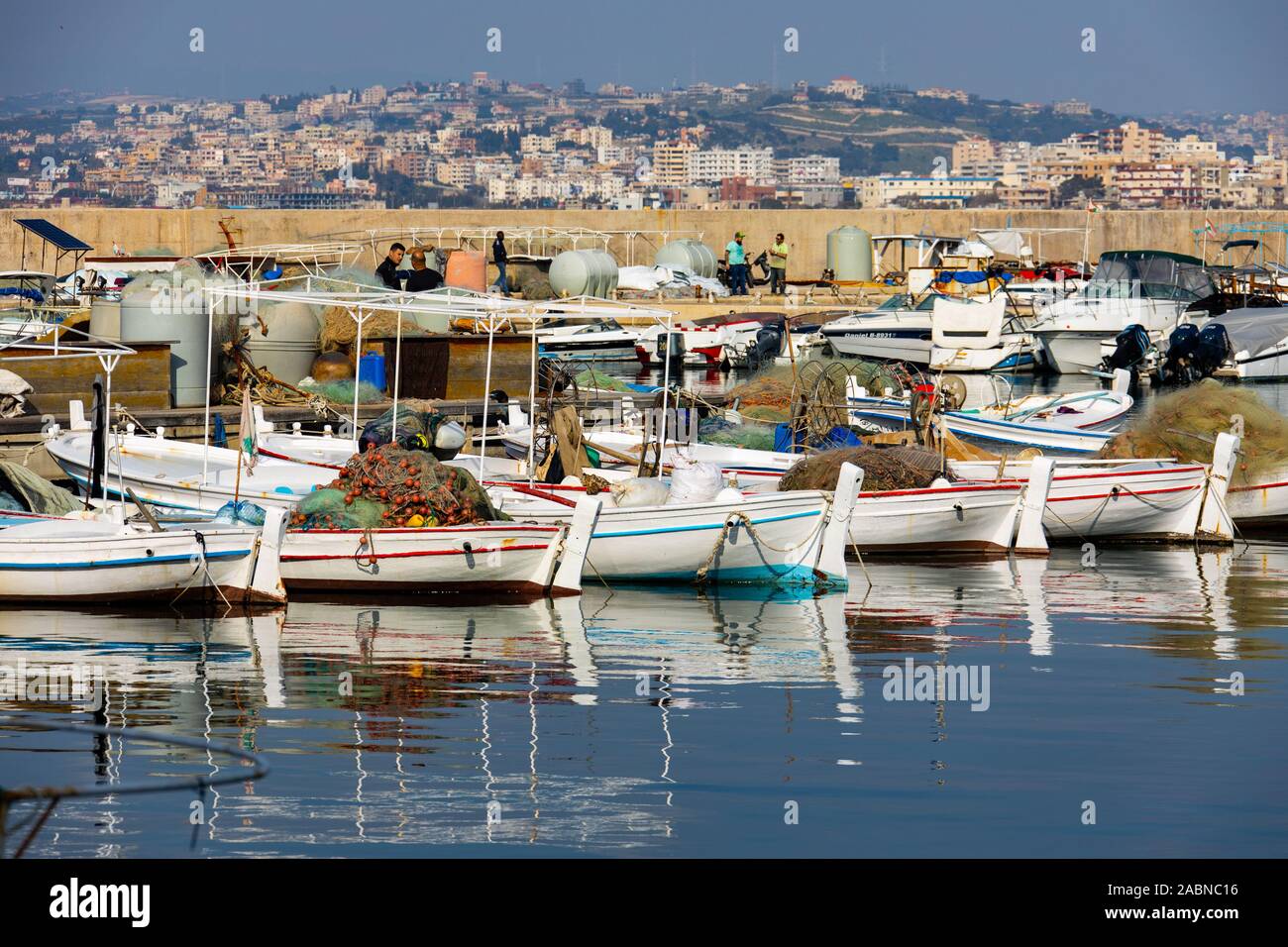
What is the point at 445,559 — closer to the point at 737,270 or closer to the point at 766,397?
the point at 766,397

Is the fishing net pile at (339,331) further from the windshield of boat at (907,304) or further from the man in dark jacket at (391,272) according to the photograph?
the windshield of boat at (907,304)

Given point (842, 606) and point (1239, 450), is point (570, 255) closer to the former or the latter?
point (1239, 450)

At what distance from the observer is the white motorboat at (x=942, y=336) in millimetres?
36312

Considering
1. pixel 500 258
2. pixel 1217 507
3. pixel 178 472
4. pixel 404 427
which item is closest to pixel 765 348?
pixel 500 258

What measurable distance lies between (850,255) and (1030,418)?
26.1 metres

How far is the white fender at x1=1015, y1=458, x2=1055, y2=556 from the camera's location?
1817 centimetres

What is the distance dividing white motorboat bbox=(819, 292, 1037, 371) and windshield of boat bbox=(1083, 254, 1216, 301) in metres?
3.21

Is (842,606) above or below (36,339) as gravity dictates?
below

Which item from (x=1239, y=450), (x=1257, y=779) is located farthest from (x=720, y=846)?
(x=1239, y=450)

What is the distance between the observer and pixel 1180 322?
130 ft

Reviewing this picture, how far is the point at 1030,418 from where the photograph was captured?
2398 centimetres

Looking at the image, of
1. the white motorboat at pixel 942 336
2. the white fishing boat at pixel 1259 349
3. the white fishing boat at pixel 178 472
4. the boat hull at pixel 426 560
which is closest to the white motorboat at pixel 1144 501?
the boat hull at pixel 426 560

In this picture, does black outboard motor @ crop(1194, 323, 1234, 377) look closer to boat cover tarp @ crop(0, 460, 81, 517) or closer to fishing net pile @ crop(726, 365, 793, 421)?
fishing net pile @ crop(726, 365, 793, 421)
